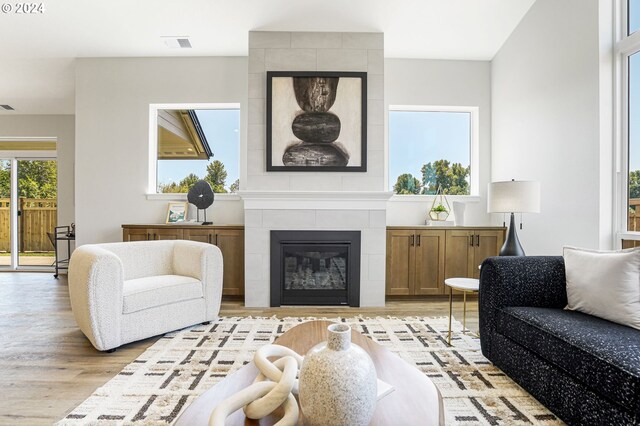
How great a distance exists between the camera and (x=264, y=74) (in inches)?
140

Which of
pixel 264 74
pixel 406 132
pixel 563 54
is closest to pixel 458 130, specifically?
pixel 406 132

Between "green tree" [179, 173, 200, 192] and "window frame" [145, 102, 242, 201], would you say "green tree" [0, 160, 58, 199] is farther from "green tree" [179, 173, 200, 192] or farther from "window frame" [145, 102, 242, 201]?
"green tree" [179, 173, 200, 192]

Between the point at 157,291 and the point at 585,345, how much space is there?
2.63 meters

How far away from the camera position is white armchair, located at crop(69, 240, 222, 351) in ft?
7.52

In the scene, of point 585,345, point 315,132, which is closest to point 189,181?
point 315,132

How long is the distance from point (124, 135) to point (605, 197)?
490 centimetres

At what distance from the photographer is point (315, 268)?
3582 mm

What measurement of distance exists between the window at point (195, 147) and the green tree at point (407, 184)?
6.65 ft

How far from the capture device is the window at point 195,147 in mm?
4289

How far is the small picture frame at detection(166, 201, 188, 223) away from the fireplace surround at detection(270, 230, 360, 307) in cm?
132

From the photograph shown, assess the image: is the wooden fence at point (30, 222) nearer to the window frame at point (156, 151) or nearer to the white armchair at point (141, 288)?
the window frame at point (156, 151)

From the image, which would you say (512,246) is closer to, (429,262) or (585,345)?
(429,262)

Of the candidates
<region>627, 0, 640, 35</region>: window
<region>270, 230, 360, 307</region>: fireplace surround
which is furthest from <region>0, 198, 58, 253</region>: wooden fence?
<region>627, 0, 640, 35</region>: window

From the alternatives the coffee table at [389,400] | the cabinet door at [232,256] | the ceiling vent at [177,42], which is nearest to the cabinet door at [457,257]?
the cabinet door at [232,256]
